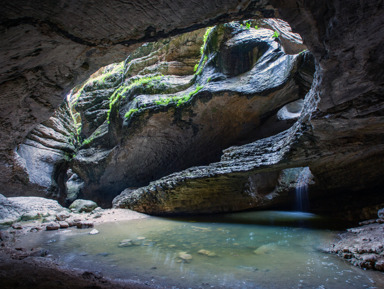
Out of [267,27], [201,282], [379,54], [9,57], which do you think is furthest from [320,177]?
[9,57]

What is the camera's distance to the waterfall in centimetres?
801

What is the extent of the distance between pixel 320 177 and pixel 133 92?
8.97 meters

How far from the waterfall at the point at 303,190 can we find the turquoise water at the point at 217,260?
4095mm

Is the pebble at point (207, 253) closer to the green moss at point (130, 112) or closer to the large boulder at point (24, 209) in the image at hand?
the large boulder at point (24, 209)

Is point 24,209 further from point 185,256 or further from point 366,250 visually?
point 366,250

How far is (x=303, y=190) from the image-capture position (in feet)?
26.5

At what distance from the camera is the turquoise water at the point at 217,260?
2164 mm

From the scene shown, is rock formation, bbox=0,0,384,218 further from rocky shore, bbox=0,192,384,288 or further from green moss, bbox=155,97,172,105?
green moss, bbox=155,97,172,105

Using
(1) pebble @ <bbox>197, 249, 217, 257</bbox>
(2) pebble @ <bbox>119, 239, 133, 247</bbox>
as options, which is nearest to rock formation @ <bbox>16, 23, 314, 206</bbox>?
(2) pebble @ <bbox>119, 239, 133, 247</bbox>

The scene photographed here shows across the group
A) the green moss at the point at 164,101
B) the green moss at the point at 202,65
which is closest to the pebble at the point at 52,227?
the green moss at the point at 164,101

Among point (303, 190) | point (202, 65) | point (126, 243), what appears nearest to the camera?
point (126, 243)

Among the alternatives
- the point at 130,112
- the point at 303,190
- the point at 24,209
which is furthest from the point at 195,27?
the point at 24,209

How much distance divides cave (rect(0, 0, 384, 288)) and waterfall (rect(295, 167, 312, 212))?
0.09 meters

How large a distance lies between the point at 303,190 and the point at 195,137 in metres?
5.31
